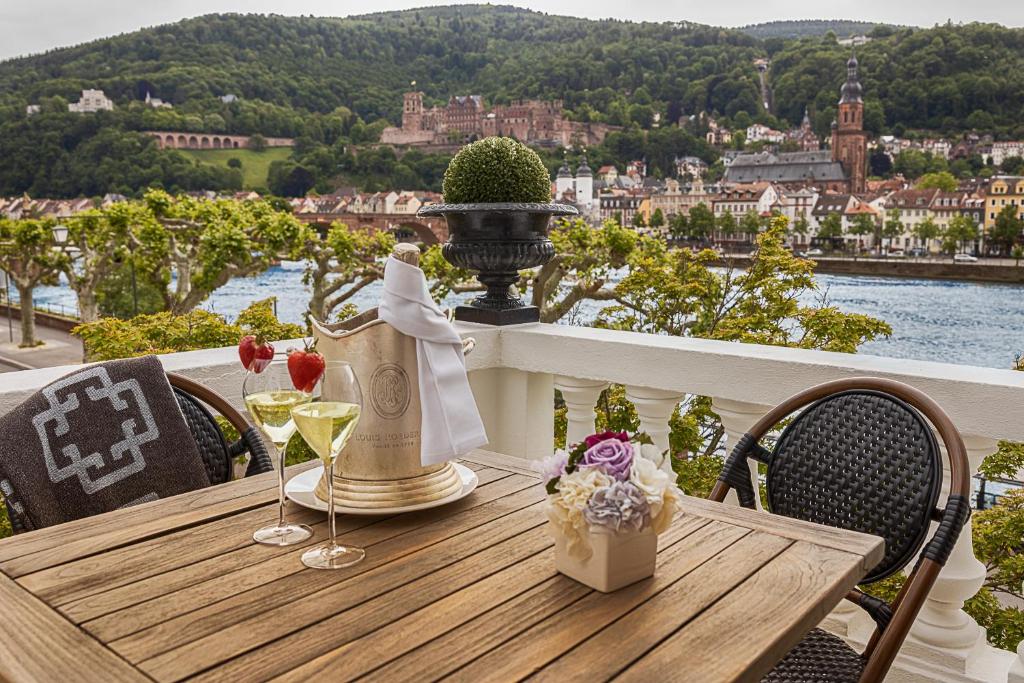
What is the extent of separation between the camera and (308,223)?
522 inches

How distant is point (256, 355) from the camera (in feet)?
3.80

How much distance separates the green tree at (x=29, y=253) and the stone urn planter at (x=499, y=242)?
16.7 m

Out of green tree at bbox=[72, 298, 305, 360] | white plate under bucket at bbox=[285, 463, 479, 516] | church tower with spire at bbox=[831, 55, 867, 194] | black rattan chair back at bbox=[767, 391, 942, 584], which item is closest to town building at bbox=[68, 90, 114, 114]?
green tree at bbox=[72, 298, 305, 360]

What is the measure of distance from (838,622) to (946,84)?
3256cm

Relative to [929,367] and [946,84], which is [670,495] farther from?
[946,84]

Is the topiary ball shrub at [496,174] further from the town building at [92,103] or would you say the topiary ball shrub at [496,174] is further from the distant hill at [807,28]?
the distant hill at [807,28]

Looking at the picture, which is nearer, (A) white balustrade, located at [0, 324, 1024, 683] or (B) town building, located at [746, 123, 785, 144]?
(A) white balustrade, located at [0, 324, 1024, 683]

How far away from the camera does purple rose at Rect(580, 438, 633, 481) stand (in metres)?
1.01

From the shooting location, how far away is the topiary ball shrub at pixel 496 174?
2598 millimetres

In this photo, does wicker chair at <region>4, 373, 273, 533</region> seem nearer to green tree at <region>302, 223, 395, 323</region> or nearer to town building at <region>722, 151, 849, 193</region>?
green tree at <region>302, 223, 395, 323</region>

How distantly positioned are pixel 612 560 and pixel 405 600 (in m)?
0.26

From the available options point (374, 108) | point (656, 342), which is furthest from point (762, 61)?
point (656, 342)

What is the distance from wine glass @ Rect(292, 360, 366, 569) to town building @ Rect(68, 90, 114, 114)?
97.0ft

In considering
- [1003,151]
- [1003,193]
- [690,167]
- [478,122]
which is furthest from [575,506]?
[1003,151]
